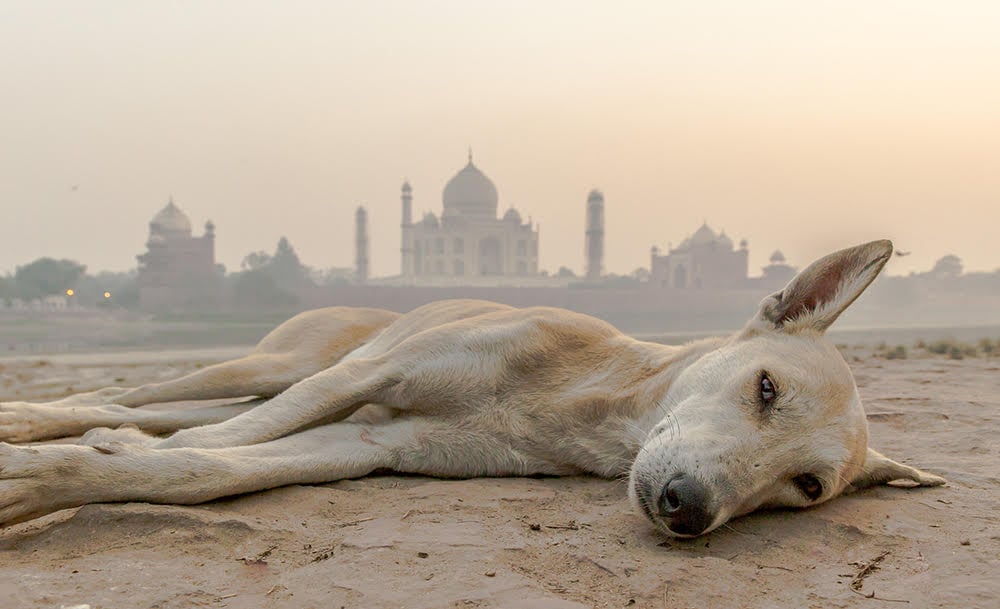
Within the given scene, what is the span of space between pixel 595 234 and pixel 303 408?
286 ft

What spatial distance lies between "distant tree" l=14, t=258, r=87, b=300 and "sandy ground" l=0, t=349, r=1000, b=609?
A: 60.8 m

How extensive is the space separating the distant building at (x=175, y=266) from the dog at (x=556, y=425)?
60.1m

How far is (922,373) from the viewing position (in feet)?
28.9

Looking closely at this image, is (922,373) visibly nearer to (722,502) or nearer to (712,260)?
(722,502)

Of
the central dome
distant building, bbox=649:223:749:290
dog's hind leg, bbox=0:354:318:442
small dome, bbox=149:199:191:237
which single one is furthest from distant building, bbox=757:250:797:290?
dog's hind leg, bbox=0:354:318:442

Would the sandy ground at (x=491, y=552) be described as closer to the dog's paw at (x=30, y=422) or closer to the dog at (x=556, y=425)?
the dog at (x=556, y=425)

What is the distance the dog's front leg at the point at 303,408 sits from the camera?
354cm

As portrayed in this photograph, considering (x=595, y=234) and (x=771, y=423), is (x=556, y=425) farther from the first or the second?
(x=595, y=234)

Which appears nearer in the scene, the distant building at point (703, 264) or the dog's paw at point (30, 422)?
the dog's paw at point (30, 422)

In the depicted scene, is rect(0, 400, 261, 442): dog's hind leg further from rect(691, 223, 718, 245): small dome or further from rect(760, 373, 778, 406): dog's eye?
rect(691, 223, 718, 245): small dome

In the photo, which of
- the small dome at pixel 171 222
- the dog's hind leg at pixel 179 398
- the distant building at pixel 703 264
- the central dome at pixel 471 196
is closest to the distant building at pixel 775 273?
the distant building at pixel 703 264

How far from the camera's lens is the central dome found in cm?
7919

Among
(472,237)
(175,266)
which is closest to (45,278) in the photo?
(175,266)

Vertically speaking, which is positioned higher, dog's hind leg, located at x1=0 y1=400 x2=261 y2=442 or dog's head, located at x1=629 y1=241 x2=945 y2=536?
dog's head, located at x1=629 y1=241 x2=945 y2=536
